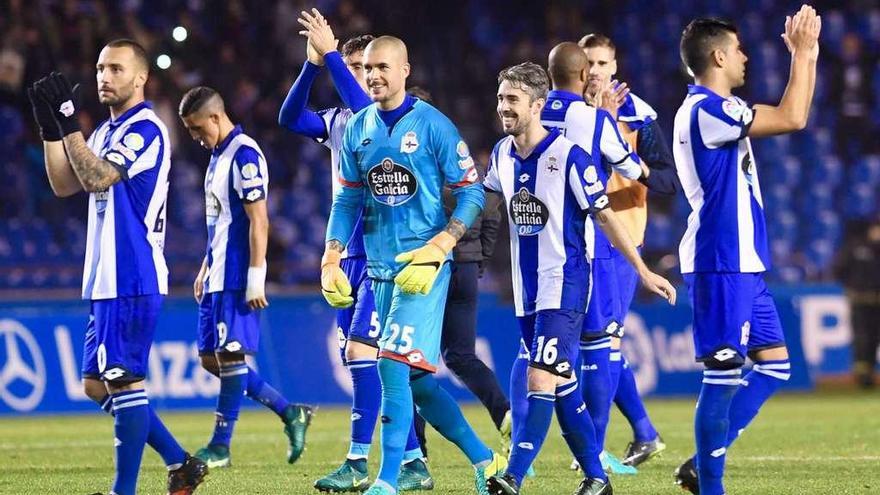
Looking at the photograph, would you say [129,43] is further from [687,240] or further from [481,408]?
[481,408]

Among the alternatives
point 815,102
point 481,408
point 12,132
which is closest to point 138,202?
point 481,408

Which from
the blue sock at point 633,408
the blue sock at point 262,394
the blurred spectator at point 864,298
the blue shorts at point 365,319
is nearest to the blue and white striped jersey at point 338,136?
the blue shorts at point 365,319

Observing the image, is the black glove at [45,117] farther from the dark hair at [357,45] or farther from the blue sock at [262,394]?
the blue sock at [262,394]

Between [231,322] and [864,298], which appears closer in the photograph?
[231,322]

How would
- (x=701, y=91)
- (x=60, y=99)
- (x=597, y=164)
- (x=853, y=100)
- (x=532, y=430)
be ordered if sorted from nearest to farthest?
1. (x=60, y=99)
2. (x=701, y=91)
3. (x=532, y=430)
4. (x=597, y=164)
5. (x=853, y=100)

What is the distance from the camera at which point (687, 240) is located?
7.38m

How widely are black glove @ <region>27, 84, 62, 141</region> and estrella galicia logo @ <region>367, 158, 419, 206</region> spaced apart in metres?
1.55

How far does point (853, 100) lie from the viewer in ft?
77.3

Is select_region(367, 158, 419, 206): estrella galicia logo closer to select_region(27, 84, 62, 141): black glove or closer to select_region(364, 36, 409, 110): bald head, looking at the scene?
select_region(364, 36, 409, 110): bald head

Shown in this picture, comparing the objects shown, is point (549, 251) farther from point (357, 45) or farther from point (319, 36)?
point (357, 45)

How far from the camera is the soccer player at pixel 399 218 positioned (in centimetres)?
730

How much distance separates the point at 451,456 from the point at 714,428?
381 cm

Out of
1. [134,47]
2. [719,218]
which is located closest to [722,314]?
[719,218]

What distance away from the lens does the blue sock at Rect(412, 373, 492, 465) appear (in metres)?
7.89
